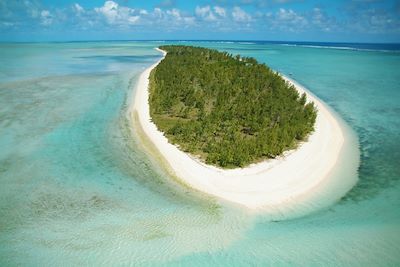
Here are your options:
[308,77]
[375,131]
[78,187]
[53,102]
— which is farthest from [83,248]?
[308,77]

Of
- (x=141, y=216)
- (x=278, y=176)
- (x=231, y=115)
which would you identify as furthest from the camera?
(x=231, y=115)

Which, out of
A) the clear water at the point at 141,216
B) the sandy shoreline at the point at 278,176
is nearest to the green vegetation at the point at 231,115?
the sandy shoreline at the point at 278,176

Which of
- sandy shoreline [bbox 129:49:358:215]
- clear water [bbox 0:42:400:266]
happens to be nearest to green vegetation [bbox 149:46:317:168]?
sandy shoreline [bbox 129:49:358:215]

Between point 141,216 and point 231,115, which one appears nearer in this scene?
point 141,216

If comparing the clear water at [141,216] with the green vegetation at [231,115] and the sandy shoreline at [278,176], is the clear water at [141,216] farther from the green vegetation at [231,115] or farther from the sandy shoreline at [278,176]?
the green vegetation at [231,115]

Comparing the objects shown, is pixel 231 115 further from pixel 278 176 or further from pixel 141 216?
pixel 141 216

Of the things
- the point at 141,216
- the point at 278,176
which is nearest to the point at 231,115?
the point at 278,176

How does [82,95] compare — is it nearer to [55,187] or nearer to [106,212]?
[55,187]

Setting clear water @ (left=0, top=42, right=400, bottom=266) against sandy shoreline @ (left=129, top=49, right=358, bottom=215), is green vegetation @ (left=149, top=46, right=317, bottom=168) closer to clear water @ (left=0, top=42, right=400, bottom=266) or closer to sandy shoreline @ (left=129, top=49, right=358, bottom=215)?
sandy shoreline @ (left=129, top=49, right=358, bottom=215)
